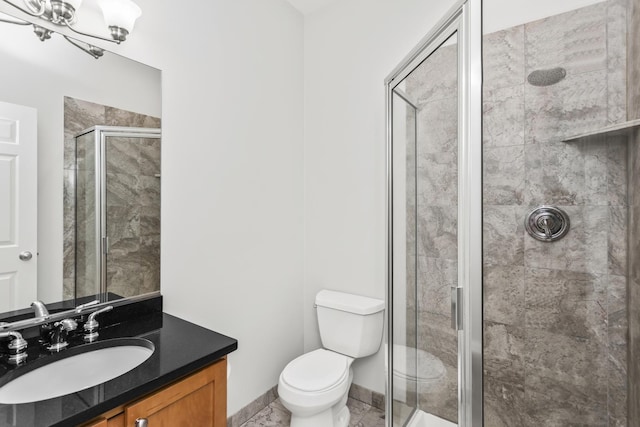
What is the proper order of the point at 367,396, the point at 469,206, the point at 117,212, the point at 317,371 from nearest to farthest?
the point at 469,206 < the point at 117,212 < the point at 317,371 < the point at 367,396

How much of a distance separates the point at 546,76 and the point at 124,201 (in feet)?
5.79

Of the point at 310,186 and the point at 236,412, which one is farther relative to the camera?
the point at 310,186

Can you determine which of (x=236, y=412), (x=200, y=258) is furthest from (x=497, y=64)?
(x=236, y=412)

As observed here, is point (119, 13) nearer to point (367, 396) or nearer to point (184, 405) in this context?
point (184, 405)

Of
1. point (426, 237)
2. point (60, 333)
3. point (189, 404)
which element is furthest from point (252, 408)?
point (426, 237)

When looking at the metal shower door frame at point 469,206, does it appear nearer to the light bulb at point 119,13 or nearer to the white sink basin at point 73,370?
the white sink basin at point 73,370

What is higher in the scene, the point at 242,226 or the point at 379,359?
the point at 242,226

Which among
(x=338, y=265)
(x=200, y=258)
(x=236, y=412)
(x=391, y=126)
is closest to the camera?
(x=391, y=126)

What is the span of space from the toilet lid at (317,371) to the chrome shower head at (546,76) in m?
1.63

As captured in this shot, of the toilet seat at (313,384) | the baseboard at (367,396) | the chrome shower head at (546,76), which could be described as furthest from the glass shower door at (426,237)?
the baseboard at (367,396)

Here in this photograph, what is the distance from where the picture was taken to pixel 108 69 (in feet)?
4.55

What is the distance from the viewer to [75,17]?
4.16ft

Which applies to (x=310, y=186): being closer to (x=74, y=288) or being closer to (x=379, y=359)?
(x=379, y=359)

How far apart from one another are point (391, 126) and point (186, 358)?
131 centimetres
